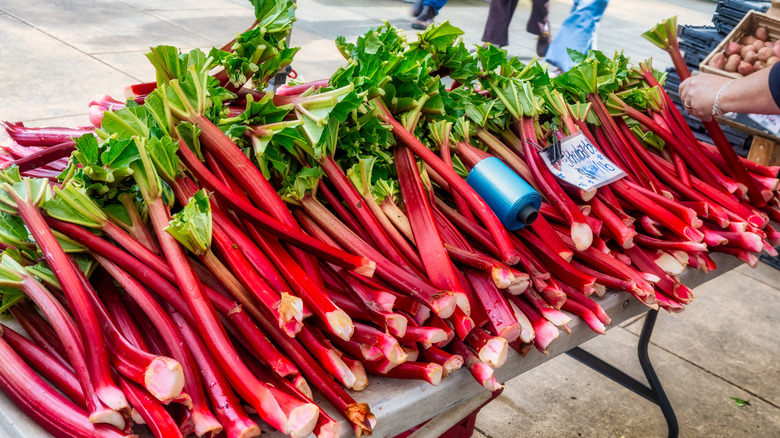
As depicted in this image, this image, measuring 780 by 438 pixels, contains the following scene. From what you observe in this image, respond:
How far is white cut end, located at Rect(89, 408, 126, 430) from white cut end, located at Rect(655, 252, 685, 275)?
4.94ft

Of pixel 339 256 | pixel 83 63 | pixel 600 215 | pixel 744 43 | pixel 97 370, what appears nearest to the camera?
pixel 97 370

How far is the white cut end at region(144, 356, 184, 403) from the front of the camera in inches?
42.8

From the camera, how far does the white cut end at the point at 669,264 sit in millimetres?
1941

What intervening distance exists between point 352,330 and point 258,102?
0.62 meters

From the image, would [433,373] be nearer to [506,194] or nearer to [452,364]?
[452,364]

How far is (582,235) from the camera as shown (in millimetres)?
1802

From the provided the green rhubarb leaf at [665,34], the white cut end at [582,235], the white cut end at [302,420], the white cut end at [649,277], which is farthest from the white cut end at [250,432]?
the green rhubarb leaf at [665,34]

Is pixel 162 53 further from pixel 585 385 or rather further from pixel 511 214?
pixel 585 385

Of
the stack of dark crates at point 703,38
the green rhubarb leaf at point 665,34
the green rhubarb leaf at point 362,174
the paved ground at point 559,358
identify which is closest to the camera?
the green rhubarb leaf at point 362,174

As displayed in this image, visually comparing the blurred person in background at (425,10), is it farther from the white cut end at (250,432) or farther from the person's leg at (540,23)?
the white cut end at (250,432)

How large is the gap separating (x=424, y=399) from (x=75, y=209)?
80 centimetres

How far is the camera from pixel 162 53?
5.16 ft

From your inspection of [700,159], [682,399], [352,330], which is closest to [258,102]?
[352,330]

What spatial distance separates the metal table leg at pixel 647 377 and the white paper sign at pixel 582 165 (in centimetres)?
87
